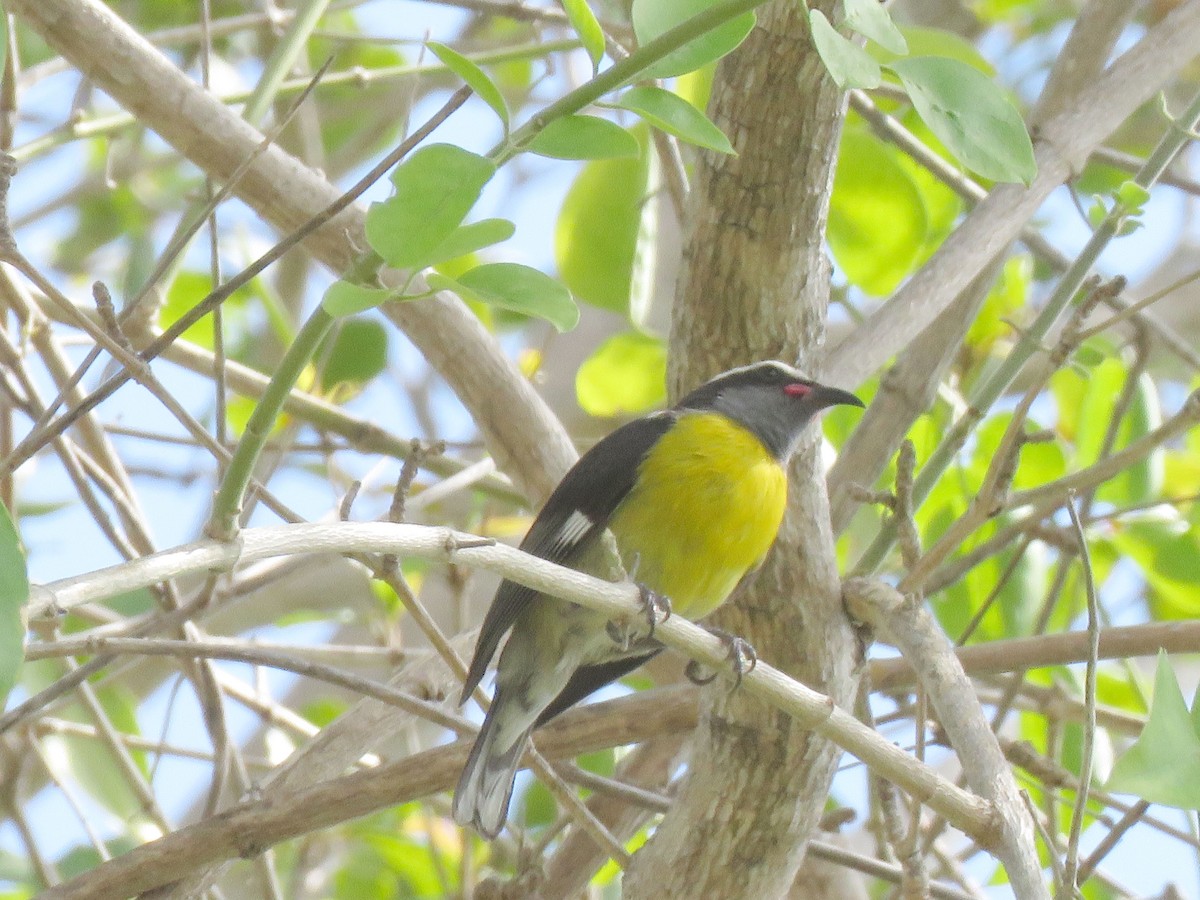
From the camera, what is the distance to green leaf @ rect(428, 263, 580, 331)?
6.13ft

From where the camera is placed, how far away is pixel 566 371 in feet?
21.2

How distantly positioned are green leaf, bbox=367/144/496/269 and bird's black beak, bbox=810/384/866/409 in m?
2.13

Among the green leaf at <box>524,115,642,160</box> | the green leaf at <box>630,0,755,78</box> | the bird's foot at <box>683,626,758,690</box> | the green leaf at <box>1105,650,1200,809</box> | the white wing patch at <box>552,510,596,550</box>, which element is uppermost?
the white wing patch at <box>552,510,596,550</box>

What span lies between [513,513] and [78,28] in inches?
110

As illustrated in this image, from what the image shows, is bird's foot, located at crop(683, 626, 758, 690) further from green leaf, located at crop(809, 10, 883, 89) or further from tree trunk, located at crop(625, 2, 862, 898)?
green leaf, located at crop(809, 10, 883, 89)

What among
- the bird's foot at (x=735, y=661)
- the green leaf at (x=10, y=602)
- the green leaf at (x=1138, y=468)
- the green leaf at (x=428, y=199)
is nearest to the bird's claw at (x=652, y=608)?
the bird's foot at (x=735, y=661)

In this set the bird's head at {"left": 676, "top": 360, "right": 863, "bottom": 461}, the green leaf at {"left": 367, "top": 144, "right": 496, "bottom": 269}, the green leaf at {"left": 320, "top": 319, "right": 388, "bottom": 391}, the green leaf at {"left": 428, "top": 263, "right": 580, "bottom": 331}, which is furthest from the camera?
the green leaf at {"left": 320, "top": 319, "right": 388, "bottom": 391}

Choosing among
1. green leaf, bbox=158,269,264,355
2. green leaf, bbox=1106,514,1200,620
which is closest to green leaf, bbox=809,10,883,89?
green leaf, bbox=1106,514,1200,620

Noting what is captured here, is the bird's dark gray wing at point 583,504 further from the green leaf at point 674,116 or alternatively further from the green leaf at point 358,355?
the green leaf at point 674,116

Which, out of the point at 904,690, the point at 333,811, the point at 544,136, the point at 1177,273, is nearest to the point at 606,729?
the point at 333,811

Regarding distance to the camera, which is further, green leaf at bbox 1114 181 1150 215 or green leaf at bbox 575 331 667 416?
green leaf at bbox 575 331 667 416

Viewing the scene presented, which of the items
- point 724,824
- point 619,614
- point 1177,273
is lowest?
point 724,824

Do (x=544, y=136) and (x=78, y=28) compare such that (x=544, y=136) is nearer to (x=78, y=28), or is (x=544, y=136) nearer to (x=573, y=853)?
(x=78, y=28)

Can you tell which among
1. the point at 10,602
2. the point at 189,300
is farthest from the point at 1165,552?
the point at 10,602
